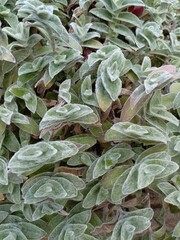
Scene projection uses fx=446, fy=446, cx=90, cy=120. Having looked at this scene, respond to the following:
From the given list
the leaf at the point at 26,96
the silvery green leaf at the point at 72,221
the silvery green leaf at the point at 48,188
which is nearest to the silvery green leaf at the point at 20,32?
the leaf at the point at 26,96

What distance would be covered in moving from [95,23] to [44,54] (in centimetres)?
18

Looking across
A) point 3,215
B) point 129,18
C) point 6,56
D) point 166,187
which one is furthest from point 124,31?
point 3,215

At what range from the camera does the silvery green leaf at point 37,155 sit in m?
0.89

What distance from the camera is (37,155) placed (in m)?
0.89

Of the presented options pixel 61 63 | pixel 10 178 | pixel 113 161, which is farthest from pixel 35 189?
pixel 61 63

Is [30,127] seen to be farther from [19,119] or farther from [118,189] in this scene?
[118,189]

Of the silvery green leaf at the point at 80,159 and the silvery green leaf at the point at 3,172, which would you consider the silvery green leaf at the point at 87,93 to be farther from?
the silvery green leaf at the point at 3,172

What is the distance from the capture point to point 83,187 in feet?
3.23

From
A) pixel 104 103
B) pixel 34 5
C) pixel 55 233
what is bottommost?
pixel 55 233

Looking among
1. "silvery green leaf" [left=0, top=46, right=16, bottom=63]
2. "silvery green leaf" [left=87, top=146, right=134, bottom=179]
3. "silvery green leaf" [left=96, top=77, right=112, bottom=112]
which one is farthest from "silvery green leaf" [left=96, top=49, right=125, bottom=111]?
"silvery green leaf" [left=0, top=46, right=16, bottom=63]

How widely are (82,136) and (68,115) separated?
0.12 metres

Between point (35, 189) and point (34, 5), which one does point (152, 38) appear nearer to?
point (34, 5)

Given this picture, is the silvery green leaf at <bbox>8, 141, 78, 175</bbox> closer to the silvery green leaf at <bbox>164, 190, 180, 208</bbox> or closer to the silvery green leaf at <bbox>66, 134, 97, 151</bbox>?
the silvery green leaf at <bbox>66, 134, 97, 151</bbox>

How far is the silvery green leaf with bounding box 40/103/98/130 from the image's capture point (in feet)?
3.09
